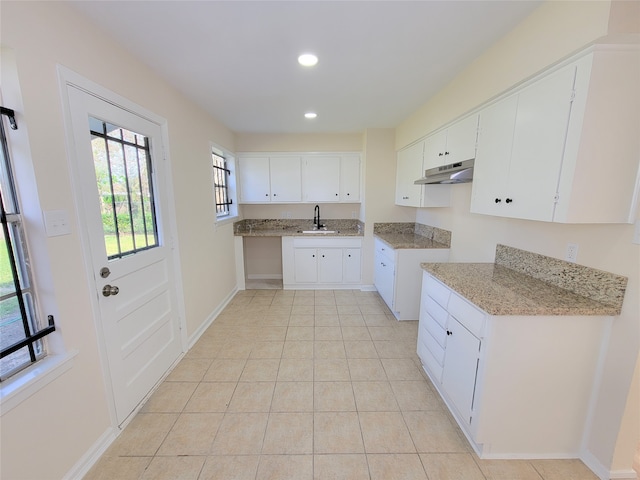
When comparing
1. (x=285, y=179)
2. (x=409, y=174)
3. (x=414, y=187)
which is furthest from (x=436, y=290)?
(x=285, y=179)

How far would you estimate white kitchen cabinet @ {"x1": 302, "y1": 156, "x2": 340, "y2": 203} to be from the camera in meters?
4.19

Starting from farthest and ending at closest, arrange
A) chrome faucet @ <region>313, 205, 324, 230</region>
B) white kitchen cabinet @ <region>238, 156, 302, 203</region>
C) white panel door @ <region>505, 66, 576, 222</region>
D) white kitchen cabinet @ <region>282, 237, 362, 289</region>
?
1. chrome faucet @ <region>313, 205, 324, 230</region>
2. white kitchen cabinet @ <region>238, 156, 302, 203</region>
3. white kitchen cabinet @ <region>282, 237, 362, 289</region>
4. white panel door @ <region>505, 66, 576, 222</region>

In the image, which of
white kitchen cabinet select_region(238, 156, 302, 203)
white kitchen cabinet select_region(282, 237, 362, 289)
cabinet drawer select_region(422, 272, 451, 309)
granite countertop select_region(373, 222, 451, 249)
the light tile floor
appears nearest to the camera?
the light tile floor

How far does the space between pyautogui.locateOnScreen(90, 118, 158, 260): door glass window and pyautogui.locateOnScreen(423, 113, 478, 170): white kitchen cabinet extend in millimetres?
2595

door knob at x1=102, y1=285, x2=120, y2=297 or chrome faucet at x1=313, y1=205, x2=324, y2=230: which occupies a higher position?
chrome faucet at x1=313, y1=205, x2=324, y2=230

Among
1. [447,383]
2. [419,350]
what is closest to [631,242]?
[447,383]

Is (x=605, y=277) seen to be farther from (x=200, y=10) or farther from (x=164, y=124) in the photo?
(x=164, y=124)

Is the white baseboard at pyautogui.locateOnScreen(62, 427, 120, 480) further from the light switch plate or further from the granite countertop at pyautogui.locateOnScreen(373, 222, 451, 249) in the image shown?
the granite countertop at pyautogui.locateOnScreen(373, 222, 451, 249)

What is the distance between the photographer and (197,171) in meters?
2.79

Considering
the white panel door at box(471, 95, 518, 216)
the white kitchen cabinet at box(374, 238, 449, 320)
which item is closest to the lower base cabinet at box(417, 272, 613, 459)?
the white panel door at box(471, 95, 518, 216)

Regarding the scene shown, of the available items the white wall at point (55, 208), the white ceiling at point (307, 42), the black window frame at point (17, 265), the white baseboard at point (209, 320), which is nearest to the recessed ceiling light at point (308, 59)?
the white ceiling at point (307, 42)

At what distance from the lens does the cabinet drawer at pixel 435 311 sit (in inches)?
72.4

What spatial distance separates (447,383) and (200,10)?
9.06 feet

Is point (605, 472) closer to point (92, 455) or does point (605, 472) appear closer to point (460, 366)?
point (460, 366)
